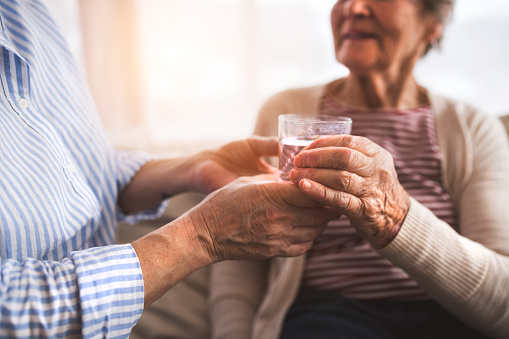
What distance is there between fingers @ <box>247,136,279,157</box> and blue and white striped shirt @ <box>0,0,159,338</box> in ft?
1.20

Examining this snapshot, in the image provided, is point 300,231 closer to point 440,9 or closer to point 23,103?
point 23,103

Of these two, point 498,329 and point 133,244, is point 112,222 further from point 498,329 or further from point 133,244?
point 498,329

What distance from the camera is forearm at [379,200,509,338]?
92cm

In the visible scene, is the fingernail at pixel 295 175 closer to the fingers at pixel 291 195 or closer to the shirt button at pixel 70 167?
the fingers at pixel 291 195

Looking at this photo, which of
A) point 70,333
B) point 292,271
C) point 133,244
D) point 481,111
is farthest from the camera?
point 481,111

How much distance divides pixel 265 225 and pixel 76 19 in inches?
59.4

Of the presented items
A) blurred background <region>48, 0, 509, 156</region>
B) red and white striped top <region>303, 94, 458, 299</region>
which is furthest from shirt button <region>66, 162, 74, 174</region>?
blurred background <region>48, 0, 509, 156</region>

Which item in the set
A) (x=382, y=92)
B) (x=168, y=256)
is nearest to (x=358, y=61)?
(x=382, y=92)

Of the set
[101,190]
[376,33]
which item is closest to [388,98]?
[376,33]

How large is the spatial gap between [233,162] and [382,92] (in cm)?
60

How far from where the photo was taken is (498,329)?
95 cm

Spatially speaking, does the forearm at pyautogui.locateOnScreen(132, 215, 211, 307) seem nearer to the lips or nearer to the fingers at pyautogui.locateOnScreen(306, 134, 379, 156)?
the fingers at pyautogui.locateOnScreen(306, 134, 379, 156)

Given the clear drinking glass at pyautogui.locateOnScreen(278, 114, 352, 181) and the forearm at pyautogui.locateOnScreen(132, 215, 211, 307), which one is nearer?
the forearm at pyautogui.locateOnScreen(132, 215, 211, 307)

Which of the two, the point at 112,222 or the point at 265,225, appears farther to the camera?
the point at 112,222
